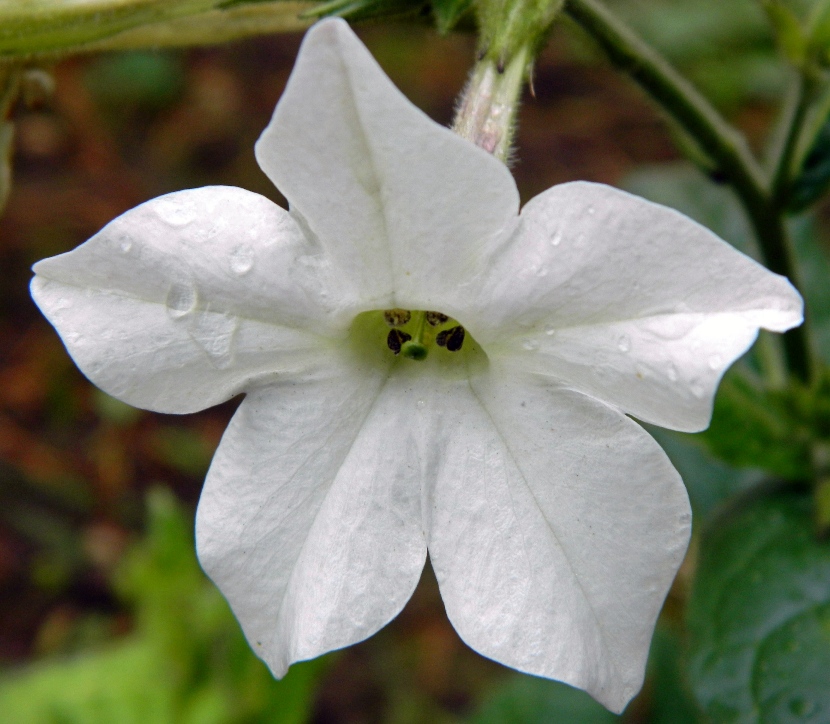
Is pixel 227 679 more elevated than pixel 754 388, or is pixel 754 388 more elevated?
pixel 754 388

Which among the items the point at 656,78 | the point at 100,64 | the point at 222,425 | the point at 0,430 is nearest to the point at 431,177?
the point at 656,78

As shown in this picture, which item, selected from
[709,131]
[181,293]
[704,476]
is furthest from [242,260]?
[704,476]

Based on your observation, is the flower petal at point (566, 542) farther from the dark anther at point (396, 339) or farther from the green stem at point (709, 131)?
the green stem at point (709, 131)

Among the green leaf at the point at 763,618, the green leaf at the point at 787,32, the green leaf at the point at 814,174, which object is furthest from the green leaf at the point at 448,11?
the green leaf at the point at 763,618

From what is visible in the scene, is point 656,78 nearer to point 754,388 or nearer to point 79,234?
point 754,388

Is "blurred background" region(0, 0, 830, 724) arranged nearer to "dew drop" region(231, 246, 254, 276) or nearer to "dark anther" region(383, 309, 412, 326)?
"dark anther" region(383, 309, 412, 326)

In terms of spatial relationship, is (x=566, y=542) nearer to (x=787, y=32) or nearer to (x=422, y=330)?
(x=422, y=330)
